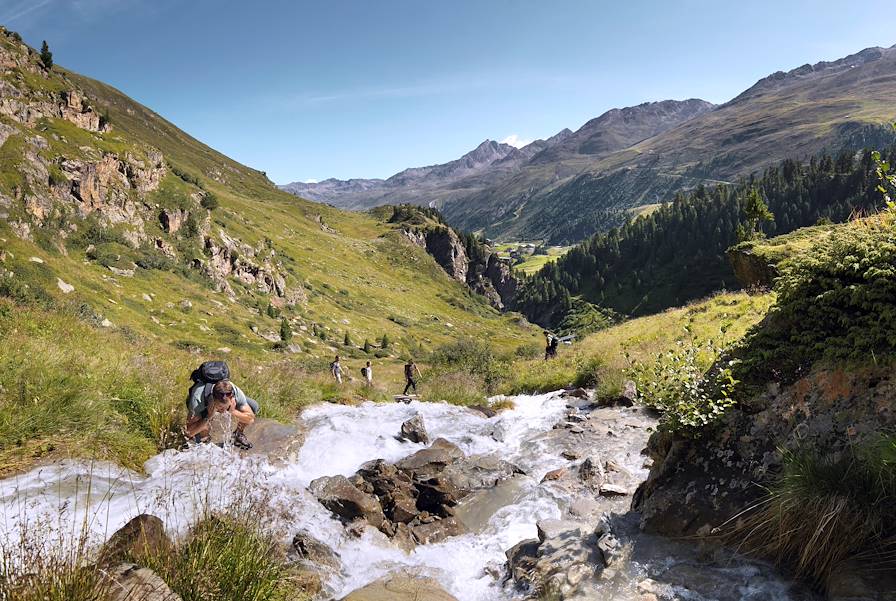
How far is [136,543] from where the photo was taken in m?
4.77

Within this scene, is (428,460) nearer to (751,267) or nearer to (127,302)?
(751,267)

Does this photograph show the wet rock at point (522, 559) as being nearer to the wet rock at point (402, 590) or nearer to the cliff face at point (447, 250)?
the wet rock at point (402, 590)

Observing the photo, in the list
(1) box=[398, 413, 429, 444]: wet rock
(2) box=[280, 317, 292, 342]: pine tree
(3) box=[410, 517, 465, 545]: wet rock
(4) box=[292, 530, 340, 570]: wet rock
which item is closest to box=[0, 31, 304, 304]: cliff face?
(2) box=[280, 317, 292, 342]: pine tree

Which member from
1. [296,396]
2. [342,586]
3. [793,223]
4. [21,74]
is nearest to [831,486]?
[342,586]

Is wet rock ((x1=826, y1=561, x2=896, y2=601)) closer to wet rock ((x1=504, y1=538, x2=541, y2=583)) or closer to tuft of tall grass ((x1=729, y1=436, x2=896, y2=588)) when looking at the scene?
tuft of tall grass ((x1=729, y1=436, x2=896, y2=588))

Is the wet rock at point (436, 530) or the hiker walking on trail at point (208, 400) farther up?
the hiker walking on trail at point (208, 400)

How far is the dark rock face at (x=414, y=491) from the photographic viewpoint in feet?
29.9

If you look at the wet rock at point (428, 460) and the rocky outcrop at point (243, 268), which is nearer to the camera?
the wet rock at point (428, 460)

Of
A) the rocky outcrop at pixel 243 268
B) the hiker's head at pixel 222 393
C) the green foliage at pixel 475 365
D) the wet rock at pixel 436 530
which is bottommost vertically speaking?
the green foliage at pixel 475 365

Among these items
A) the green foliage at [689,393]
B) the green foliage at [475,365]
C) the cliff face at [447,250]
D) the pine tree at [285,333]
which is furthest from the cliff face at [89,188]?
the cliff face at [447,250]

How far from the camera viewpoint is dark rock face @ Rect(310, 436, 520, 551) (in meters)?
9.10

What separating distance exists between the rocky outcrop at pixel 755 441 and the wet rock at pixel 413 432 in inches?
292

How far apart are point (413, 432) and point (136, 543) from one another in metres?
9.87

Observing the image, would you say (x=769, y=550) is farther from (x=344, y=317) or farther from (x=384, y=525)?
(x=344, y=317)
